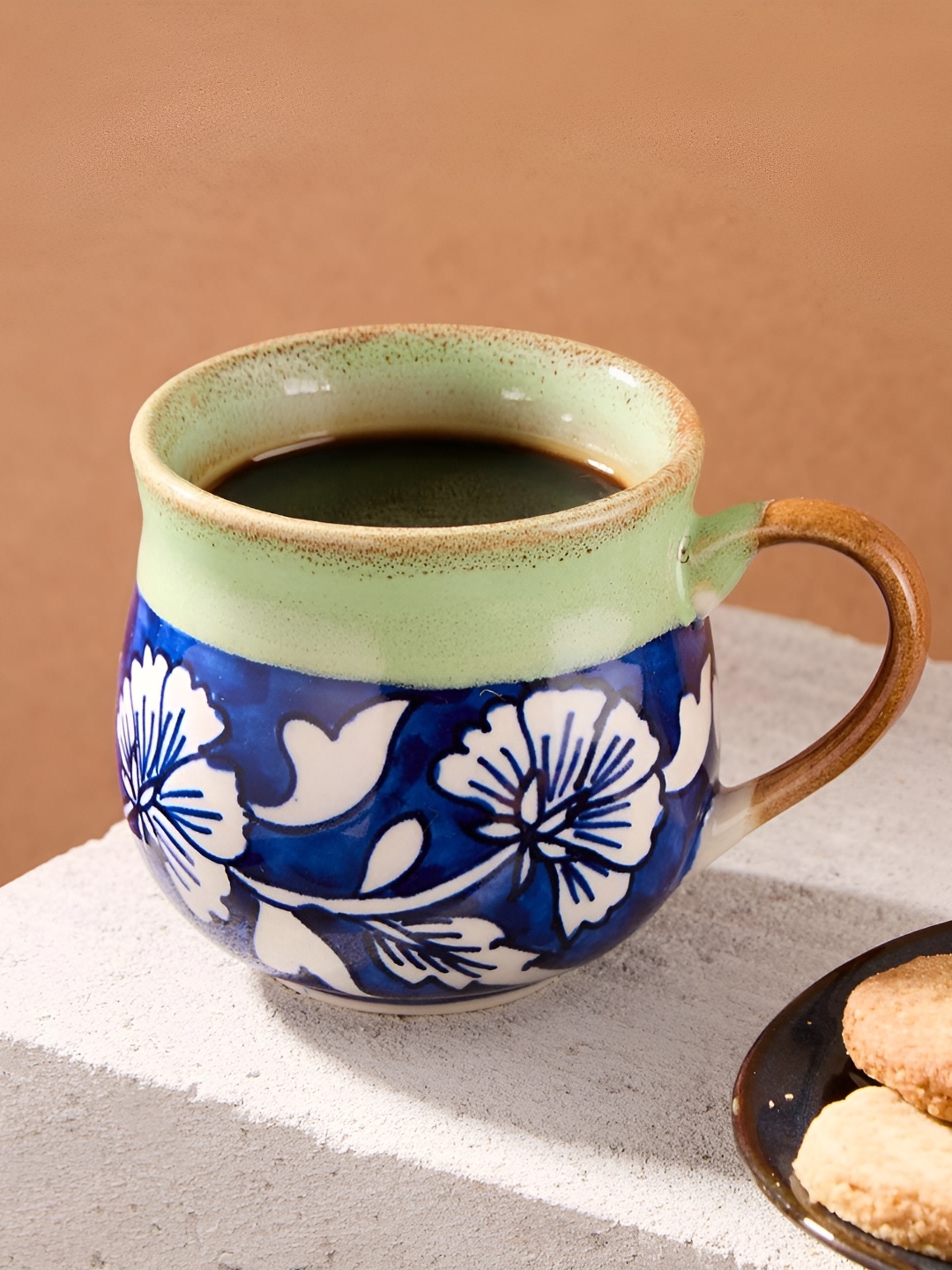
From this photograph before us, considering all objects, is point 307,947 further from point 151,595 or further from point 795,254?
point 795,254

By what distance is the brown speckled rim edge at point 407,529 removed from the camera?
46 cm

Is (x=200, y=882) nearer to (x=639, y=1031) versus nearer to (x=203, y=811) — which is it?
(x=203, y=811)

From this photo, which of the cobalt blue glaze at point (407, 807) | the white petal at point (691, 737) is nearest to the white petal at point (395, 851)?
the cobalt blue glaze at point (407, 807)

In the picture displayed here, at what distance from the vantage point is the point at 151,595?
54 cm

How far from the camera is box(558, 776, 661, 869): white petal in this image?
52 centimetres

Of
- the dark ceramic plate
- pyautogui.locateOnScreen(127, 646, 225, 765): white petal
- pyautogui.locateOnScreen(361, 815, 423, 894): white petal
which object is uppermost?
pyautogui.locateOnScreen(127, 646, 225, 765): white petal

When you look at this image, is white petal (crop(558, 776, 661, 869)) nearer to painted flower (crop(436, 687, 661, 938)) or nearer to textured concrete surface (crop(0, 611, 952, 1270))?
painted flower (crop(436, 687, 661, 938))

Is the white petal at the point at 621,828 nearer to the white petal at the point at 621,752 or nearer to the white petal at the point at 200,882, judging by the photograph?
the white petal at the point at 621,752

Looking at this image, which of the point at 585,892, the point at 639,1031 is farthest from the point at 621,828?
the point at 639,1031

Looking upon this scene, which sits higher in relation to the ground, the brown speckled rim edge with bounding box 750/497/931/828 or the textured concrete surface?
the brown speckled rim edge with bounding box 750/497/931/828

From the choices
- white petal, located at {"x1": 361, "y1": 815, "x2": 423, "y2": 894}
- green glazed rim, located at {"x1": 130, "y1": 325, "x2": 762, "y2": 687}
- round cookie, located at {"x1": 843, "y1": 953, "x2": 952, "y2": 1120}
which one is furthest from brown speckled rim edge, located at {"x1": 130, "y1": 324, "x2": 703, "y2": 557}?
round cookie, located at {"x1": 843, "y1": 953, "x2": 952, "y2": 1120}

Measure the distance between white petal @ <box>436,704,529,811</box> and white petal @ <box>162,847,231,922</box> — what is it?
10 cm

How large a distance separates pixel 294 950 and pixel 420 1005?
6cm

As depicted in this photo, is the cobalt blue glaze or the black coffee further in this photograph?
the black coffee
